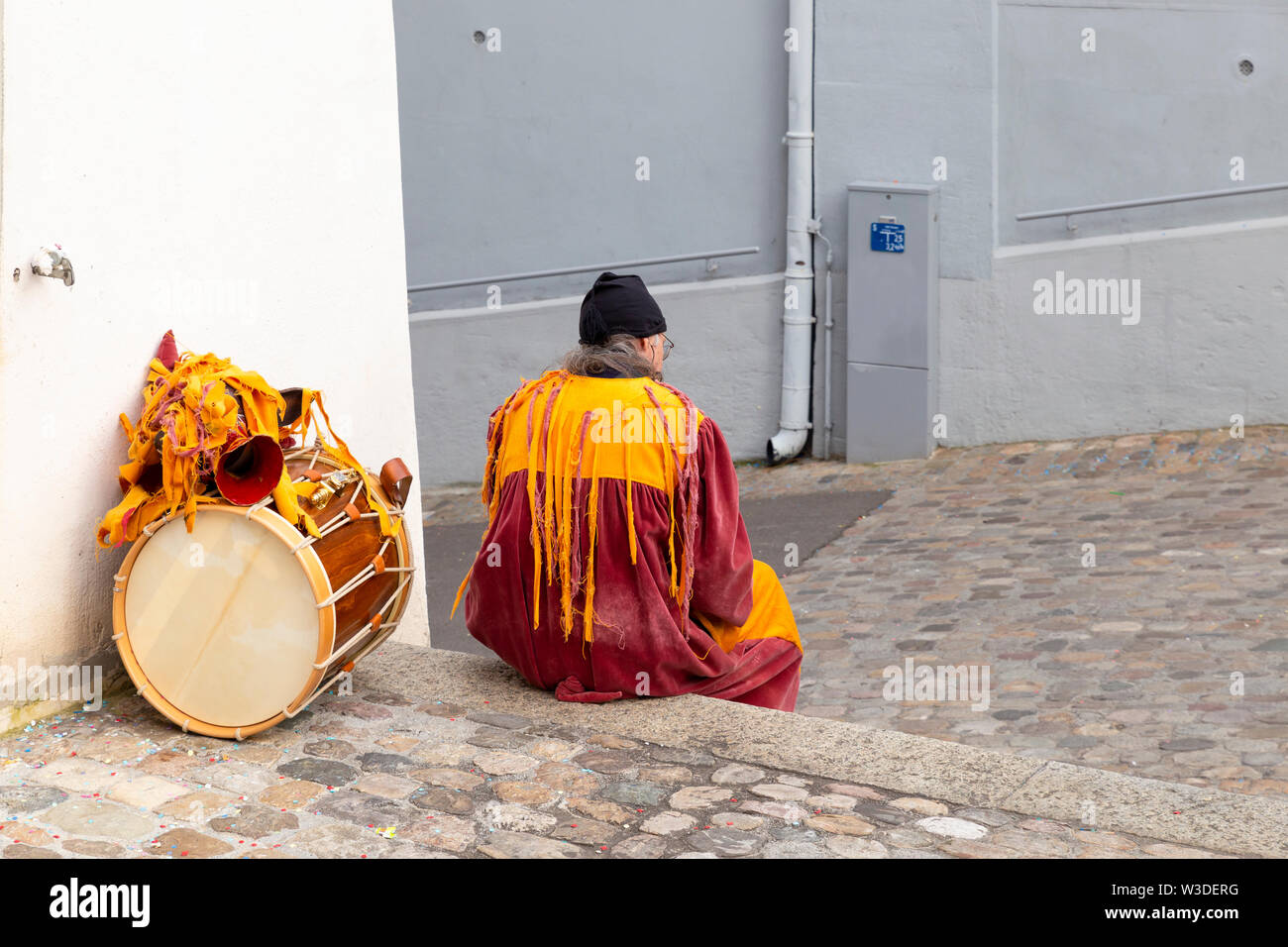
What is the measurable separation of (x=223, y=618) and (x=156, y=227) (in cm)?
115

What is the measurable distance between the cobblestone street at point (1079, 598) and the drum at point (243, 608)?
2.27 metres

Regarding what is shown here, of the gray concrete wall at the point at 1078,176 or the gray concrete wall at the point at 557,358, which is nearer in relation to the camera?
the gray concrete wall at the point at 1078,176

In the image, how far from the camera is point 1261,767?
14.8 ft

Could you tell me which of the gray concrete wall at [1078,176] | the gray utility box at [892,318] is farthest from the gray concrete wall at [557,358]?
the gray concrete wall at [1078,176]

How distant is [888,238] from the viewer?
28.8 feet

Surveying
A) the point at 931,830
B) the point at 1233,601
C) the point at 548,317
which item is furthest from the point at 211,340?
the point at 548,317

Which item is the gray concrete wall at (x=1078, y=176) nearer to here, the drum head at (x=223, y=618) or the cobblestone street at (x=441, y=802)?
the cobblestone street at (x=441, y=802)

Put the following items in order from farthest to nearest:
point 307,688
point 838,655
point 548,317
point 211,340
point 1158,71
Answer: point 548,317 → point 1158,71 → point 838,655 → point 211,340 → point 307,688

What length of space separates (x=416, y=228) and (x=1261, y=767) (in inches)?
270

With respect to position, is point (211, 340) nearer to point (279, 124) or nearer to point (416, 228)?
point (279, 124)

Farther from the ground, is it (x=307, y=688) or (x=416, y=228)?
(x=416, y=228)

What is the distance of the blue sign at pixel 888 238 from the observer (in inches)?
344

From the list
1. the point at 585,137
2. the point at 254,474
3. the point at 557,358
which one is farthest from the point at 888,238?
the point at 254,474

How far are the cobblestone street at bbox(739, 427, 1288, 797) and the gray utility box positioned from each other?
26 centimetres
